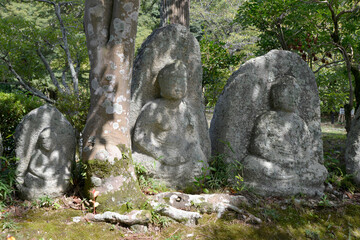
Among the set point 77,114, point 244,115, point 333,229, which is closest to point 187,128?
point 244,115

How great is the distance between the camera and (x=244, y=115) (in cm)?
443

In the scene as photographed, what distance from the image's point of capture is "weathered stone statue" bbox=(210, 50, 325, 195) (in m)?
4.30

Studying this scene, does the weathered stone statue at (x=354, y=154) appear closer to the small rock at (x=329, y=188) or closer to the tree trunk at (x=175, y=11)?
the small rock at (x=329, y=188)

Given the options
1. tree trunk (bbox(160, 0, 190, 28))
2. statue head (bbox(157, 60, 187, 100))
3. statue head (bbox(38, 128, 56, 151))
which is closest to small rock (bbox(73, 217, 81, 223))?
statue head (bbox(38, 128, 56, 151))

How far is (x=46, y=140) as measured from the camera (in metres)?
3.44

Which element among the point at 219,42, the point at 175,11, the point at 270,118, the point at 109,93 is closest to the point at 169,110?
the point at 109,93

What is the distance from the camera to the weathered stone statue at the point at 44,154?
3.46 meters

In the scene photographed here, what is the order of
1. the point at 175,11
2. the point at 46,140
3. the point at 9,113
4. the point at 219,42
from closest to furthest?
1. the point at 46,140
2. the point at 9,113
3. the point at 175,11
4. the point at 219,42

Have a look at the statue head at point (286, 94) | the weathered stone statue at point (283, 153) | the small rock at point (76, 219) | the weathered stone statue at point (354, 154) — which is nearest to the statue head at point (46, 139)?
the small rock at point (76, 219)

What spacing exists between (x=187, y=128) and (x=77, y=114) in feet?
8.95

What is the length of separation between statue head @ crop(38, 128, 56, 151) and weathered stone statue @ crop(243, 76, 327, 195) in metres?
2.72

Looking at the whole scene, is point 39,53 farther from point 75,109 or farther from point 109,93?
point 109,93

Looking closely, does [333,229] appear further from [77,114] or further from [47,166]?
[77,114]

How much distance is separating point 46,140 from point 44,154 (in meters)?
0.20
